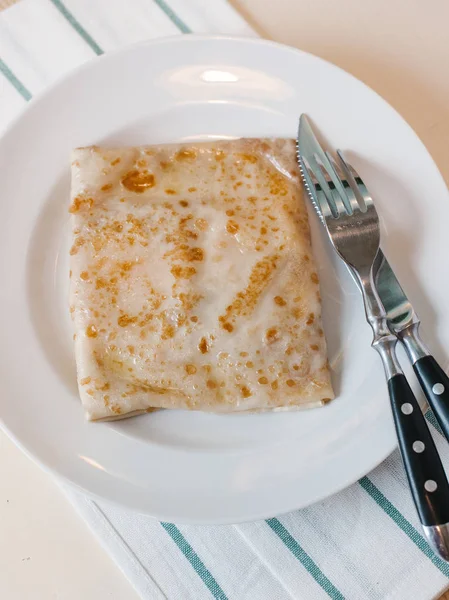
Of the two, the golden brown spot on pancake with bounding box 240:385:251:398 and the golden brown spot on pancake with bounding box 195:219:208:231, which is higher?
the golden brown spot on pancake with bounding box 195:219:208:231

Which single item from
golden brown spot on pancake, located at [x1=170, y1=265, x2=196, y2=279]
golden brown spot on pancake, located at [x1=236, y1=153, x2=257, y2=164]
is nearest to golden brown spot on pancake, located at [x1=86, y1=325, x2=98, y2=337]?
golden brown spot on pancake, located at [x1=170, y1=265, x2=196, y2=279]

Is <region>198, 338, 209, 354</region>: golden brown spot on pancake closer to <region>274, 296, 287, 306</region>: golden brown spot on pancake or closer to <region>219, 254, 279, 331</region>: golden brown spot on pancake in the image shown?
<region>219, 254, 279, 331</region>: golden brown spot on pancake

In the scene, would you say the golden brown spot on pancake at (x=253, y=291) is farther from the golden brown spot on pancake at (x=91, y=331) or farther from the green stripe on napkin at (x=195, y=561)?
the green stripe on napkin at (x=195, y=561)

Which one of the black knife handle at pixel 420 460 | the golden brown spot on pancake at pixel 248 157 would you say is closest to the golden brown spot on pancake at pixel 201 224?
the golden brown spot on pancake at pixel 248 157

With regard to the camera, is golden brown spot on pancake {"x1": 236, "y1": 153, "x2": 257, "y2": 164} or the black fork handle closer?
the black fork handle

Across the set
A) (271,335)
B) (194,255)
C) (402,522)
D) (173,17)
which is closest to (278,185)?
(194,255)

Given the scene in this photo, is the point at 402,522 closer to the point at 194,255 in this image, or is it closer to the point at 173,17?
the point at 194,255

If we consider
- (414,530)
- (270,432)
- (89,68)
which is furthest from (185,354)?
(89,68)

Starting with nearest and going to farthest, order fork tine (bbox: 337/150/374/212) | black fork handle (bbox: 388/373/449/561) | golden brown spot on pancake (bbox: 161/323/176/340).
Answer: black fork handle (bbox: 388/373/449/561) < golden brown spot on pancake (bbox: 161/323/176/340) < fork tine (bbox: 337/150/374/212)

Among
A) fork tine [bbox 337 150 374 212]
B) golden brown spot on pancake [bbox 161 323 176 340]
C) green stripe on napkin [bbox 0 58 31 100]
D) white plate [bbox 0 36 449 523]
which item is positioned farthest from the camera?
green stripe on napkin [bbox 0 58 31 100]
